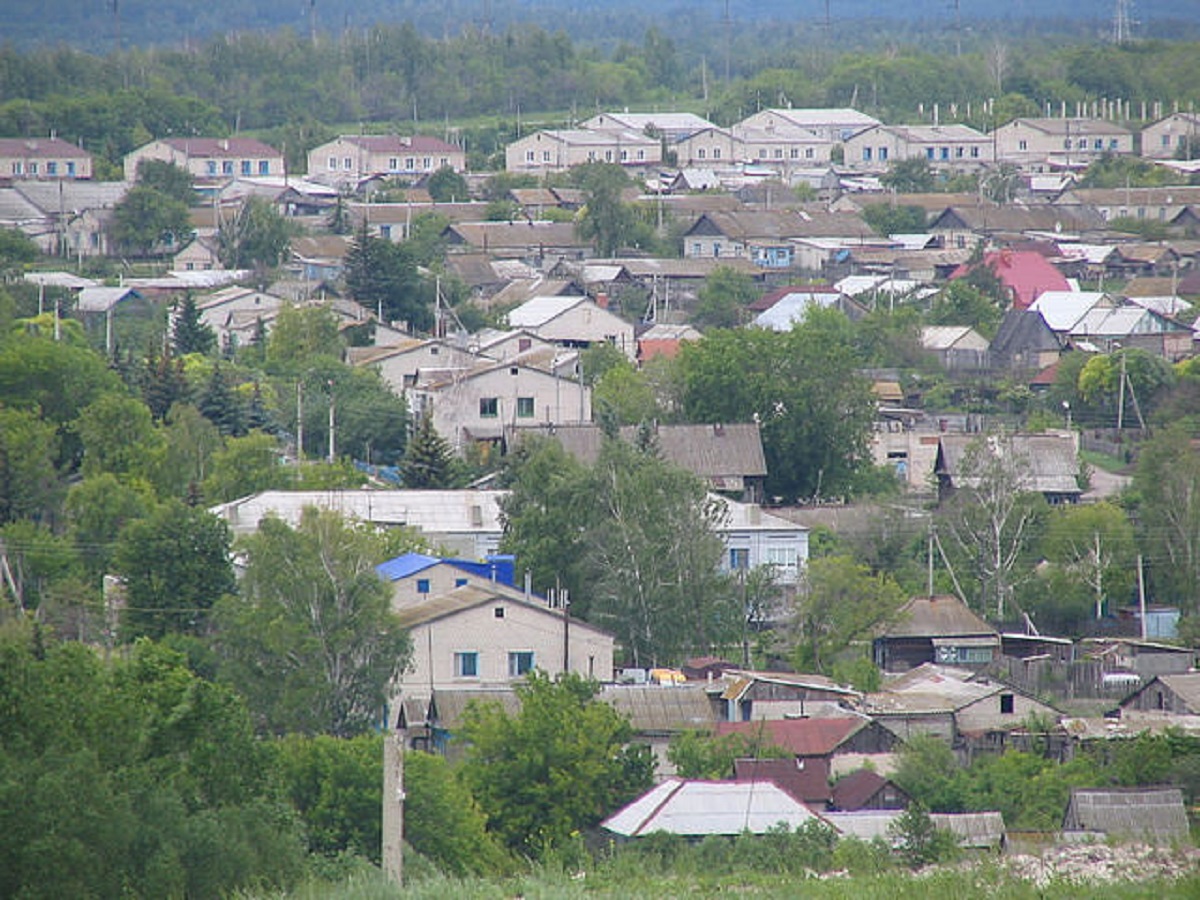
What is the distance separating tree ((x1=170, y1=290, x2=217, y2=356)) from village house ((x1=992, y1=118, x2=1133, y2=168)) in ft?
80.8

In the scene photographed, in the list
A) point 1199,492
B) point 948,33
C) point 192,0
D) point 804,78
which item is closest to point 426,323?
point 1199,492

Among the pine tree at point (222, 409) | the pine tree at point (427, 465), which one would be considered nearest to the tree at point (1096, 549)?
the pine tree at point (427, 465)

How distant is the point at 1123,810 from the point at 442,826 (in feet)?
10.3

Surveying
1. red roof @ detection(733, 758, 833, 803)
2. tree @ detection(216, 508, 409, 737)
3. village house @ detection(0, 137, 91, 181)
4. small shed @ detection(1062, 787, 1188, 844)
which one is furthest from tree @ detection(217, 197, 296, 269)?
A: small shed @ detection(1062, 787, 1188, 844)

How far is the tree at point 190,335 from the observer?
27.0 meters

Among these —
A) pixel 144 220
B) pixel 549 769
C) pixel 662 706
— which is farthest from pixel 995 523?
pixel 144 220

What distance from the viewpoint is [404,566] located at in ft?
51.9

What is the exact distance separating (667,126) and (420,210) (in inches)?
504

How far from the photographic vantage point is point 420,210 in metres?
38.8

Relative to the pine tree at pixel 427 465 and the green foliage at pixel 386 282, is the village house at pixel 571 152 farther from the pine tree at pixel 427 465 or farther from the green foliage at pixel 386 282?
the pine tree at pixel 427 465

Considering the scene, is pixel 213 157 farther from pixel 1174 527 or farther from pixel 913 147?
pixel 1174 527

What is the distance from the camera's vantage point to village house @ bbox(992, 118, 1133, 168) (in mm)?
48750

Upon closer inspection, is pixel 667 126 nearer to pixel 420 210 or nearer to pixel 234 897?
pixel 420 210

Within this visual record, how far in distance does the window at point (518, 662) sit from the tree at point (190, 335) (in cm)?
1285
